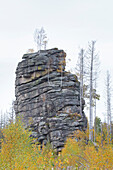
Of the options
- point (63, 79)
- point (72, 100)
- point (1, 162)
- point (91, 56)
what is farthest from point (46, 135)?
point (1, 162)

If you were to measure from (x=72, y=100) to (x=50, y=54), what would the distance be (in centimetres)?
917

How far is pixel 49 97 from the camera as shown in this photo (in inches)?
1405

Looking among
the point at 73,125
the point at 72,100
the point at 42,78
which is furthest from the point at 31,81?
the point at 73,125

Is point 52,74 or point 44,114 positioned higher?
point 52,74

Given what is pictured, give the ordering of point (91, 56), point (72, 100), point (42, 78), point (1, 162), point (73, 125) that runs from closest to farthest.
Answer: point (1, 162) < point (91, 56) < point (73, 125) < point (72, 100) < point (42, 78)

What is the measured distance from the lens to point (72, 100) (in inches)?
1373

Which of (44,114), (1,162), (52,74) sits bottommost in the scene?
(1,162)

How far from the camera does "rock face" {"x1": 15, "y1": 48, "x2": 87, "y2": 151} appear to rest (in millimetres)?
32875

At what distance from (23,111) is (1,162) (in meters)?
26.2

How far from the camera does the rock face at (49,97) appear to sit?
1294 inches

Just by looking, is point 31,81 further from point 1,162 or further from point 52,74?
Answer: point 1,162

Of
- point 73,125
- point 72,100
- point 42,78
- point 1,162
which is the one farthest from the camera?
point 42,78

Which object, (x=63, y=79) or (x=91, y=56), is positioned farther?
(x=63, y=79)

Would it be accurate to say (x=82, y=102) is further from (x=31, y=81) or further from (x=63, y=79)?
(x=31, y=81)
